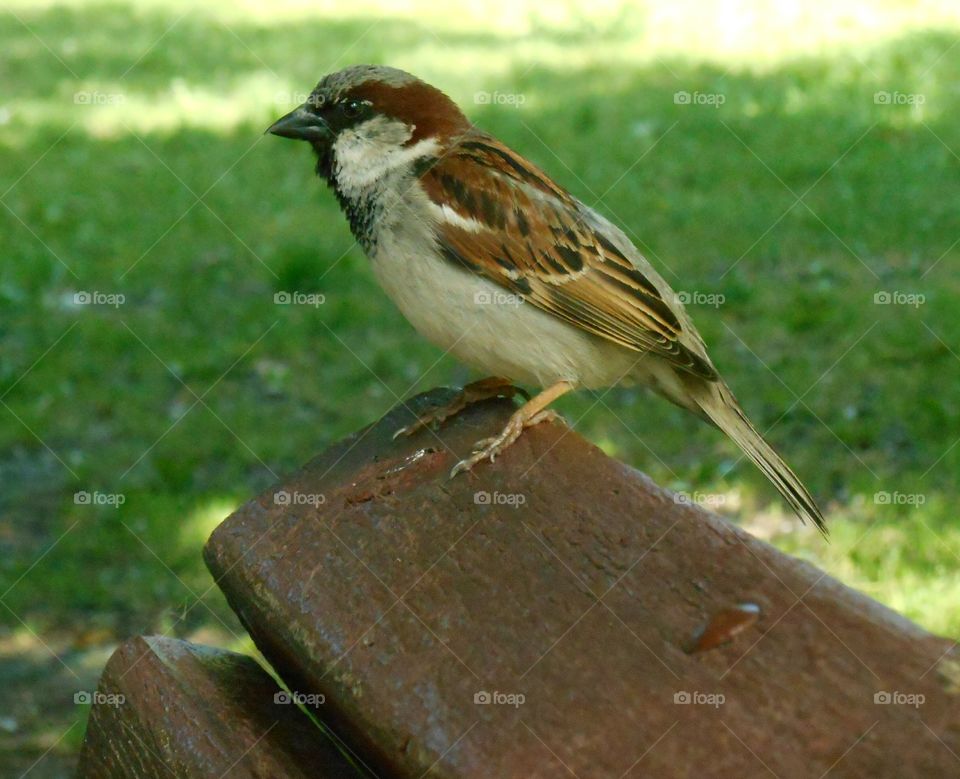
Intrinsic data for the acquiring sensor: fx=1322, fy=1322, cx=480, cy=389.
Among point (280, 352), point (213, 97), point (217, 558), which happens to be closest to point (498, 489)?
point (217, 558)

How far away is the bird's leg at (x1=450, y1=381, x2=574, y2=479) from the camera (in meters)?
2.87

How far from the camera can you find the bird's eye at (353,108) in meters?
3.76

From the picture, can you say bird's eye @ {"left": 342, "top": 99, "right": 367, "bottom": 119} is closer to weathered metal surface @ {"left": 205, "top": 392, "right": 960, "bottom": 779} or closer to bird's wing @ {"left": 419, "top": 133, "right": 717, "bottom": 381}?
bird's wing @ {"left": 419, "top": 133, "right": 717, "bottom": 381}

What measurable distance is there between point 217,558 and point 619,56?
9531mm

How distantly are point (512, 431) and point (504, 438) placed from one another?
44 mm

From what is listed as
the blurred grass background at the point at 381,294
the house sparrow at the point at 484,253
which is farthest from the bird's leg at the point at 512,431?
the blurred grass background at the point at 381,294

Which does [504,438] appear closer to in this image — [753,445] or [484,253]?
[484,253]

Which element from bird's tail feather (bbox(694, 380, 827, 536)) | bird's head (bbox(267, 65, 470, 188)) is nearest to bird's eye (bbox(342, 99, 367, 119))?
bird's head (bbox(267, 65, 470, 188))

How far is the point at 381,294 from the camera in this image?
25.1 ft

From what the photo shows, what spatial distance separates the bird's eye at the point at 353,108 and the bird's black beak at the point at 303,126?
68 millimetres

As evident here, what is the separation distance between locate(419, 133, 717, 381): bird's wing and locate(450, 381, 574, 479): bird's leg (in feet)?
1.63

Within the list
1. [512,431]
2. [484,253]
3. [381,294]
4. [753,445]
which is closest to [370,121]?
[484,253]

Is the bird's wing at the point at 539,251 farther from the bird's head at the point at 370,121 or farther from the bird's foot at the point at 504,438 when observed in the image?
the bird's foot at the point at 504,438

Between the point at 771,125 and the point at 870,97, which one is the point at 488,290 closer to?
the point at 771,125
